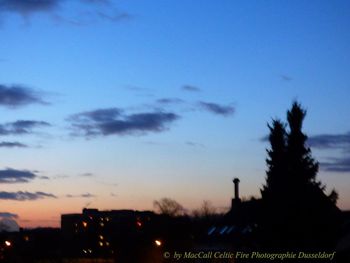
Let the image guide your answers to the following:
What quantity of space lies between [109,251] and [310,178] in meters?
54.4

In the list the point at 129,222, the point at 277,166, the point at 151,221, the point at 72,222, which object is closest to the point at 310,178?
the point at 277,166

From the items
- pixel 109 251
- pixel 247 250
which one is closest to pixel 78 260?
pixel 109 251

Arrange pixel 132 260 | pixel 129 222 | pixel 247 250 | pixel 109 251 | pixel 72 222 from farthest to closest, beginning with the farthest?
pixel 72 222
pixel 129 222
pixel 109 251
pixel 132 260
pixel 247 250

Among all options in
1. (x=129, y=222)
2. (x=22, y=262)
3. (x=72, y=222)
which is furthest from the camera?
(x=72, y=222)

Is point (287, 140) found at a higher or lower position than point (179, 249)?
higher

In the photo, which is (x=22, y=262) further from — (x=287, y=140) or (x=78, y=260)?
(x=287, y=140)

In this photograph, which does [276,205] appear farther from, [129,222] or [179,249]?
[129,222]

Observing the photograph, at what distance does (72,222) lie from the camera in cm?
13600

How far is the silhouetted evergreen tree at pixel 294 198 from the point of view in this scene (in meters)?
43.4

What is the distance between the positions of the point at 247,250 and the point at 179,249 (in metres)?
19.8

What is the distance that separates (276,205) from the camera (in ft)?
144

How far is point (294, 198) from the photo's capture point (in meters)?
43.4

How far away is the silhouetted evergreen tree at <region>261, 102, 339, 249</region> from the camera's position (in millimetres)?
43406

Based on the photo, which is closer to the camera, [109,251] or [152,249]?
[152,249]
